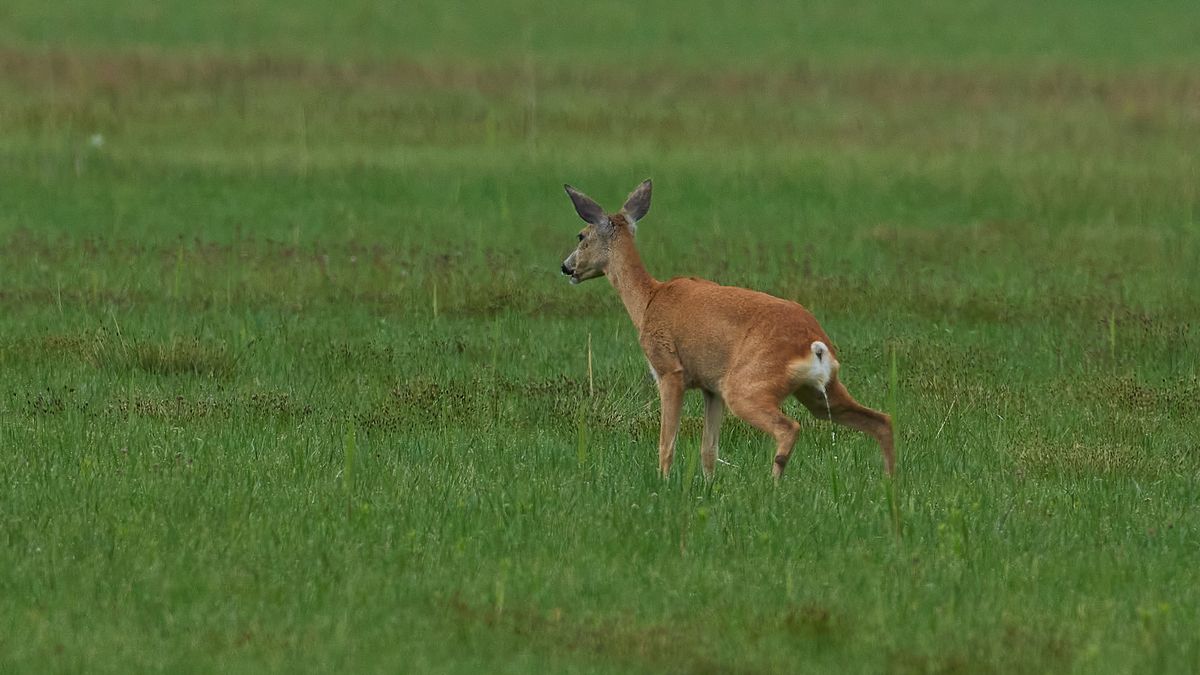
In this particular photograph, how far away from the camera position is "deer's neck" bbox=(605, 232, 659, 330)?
10.1 meters

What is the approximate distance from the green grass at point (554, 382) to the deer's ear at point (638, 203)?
1.14 metres

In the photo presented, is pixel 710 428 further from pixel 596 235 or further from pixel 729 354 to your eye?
pixel 596 235

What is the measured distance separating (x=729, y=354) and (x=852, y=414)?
0.65m

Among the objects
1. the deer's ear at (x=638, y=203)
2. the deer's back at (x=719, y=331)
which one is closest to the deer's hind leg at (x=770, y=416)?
the deer's back at (x=719, y=331)

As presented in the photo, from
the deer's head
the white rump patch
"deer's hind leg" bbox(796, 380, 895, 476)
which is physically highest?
the deer's head

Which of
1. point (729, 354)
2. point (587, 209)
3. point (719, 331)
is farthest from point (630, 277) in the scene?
→ point (729, 354)

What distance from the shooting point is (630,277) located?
10156mm

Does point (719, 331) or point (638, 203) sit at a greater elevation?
point (638, 203)

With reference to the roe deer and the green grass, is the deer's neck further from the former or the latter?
the green grass

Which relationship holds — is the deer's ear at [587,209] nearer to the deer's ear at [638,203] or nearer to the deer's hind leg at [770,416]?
the deer's ear at [638,203]

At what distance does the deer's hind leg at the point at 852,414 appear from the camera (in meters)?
9.10

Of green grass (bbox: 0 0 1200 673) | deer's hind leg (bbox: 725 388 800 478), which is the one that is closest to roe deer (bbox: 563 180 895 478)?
deer's hind leg (bbox: 725 388 800 478)

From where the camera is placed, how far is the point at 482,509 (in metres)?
8.34

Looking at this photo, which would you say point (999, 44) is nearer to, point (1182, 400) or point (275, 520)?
point (1182, 400)
